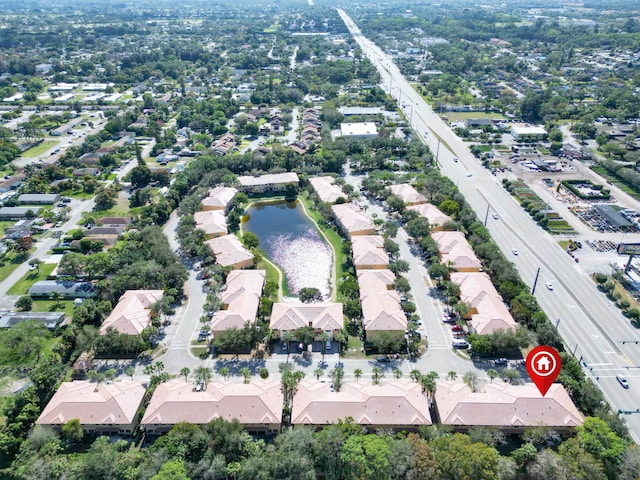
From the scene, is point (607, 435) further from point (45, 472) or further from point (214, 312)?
point (45, 472)

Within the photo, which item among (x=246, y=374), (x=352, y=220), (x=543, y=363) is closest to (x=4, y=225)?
(x=246, y=374)

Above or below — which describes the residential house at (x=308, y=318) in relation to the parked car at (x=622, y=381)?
above

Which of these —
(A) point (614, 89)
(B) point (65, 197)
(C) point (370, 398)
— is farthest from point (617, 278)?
(A) point (614, 89)

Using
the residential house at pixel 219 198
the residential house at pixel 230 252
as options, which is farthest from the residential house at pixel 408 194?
the residential house at pixel 230 252

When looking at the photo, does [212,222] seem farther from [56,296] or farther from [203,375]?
[203,375]

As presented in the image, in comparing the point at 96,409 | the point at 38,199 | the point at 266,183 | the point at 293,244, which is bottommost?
the point at 293,244

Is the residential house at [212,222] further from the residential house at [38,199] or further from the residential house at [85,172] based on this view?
the residential house at [85,172]
